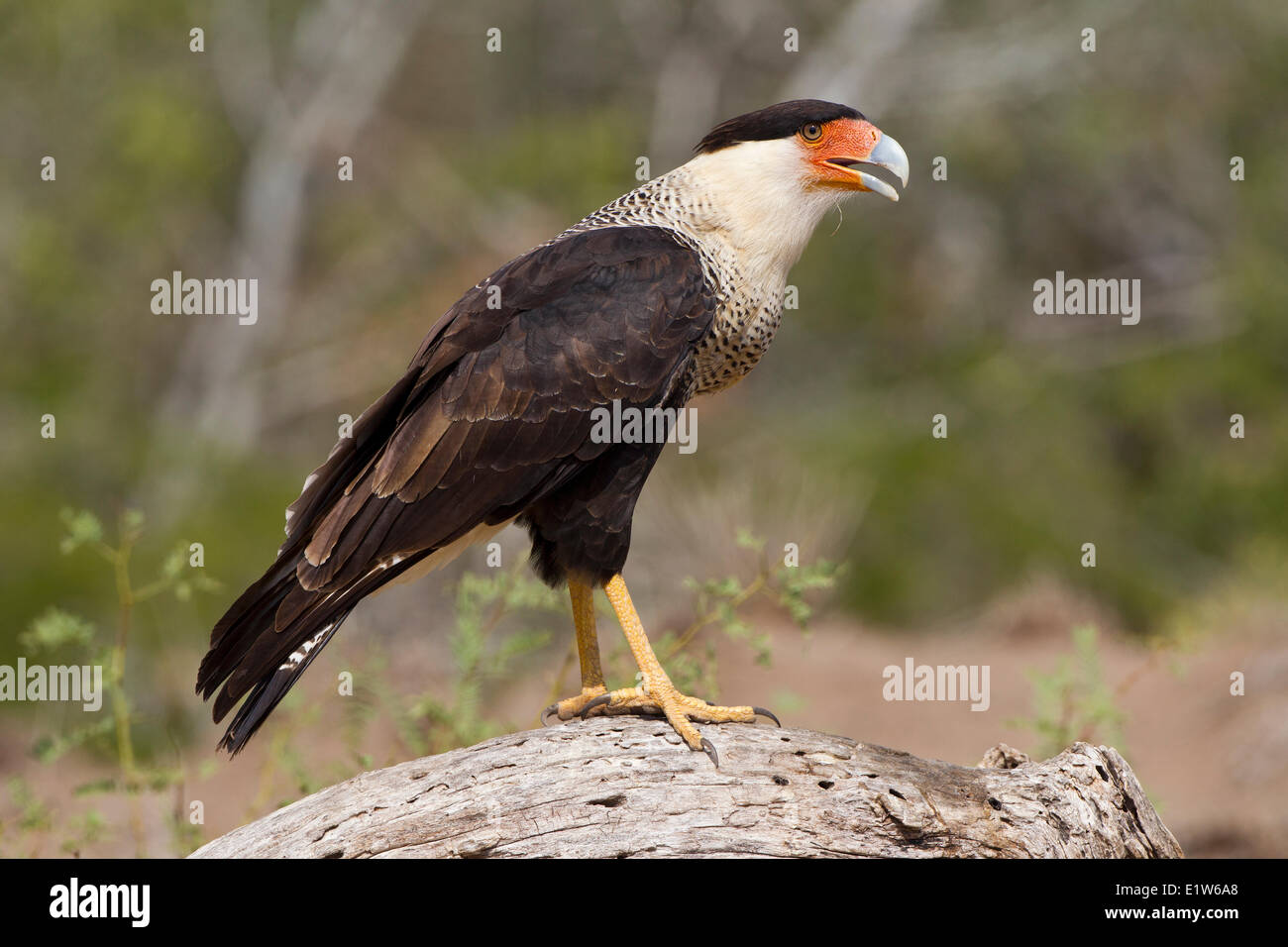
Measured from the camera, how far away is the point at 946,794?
4.29 metres

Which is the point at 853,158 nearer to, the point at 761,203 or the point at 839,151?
the point at 839,151

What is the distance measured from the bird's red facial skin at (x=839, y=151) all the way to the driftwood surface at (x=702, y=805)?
6.10ft

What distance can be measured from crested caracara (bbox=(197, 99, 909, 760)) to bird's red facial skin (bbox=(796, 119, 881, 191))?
0.11 m

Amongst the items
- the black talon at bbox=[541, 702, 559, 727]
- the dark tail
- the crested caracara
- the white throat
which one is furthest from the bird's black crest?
the black talon at bbox=[541, 702, 559, 727]

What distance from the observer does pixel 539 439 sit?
4.52 meters

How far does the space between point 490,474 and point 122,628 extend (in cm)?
154

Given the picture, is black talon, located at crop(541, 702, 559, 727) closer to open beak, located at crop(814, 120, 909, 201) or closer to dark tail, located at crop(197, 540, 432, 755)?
dark tail, located at crop(197, 540, 432, 755)

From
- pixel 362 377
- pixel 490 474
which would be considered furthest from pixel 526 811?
pixel 362 377

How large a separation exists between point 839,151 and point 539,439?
146 cm

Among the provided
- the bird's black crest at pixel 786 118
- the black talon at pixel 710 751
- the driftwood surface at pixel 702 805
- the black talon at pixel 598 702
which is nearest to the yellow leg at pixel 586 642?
the black talon at pixel 598 702

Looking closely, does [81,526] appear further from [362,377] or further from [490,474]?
[362,377]

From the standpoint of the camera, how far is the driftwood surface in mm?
4164

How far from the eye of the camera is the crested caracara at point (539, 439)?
4449 millimetres

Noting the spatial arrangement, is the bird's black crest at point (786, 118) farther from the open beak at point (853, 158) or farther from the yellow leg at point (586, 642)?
the yellow leg at point (586, 642)
